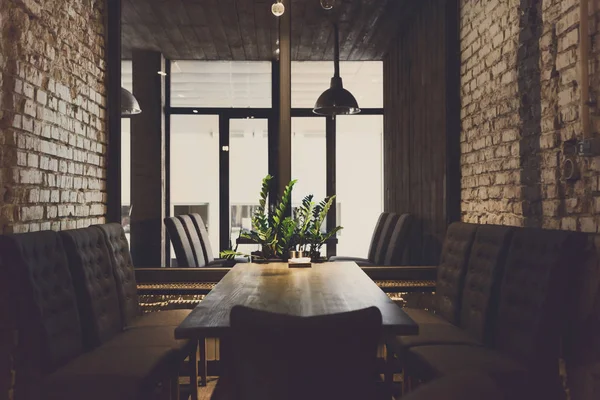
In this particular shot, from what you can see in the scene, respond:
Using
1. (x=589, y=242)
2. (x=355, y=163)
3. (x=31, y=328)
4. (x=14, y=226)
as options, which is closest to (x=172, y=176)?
(x=355, y=163)

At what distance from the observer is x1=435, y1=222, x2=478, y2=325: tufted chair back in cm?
273

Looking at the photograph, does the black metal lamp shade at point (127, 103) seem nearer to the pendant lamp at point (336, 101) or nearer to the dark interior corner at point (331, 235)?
the dark interior corner at point (331, 235)

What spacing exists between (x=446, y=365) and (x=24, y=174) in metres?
1.97

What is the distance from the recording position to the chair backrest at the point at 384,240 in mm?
4730

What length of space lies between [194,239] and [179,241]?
54 cm

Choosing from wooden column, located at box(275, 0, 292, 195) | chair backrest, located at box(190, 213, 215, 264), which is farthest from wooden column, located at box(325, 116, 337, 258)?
wooden column, located at box(275, 0, 292, 195)

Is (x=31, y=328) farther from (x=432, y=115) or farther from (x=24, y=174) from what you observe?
(x=432, y=115)

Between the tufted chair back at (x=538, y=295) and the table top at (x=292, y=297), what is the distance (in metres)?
0.51

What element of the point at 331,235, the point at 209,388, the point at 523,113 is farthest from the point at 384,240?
the point at 523,113

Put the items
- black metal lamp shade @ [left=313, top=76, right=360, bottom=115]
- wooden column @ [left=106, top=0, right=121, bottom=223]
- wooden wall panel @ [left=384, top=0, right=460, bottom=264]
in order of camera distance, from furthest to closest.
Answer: black metal lamp shade @ [left=313, top=76, right=360, bottom=115]
wooden wall panel @ [left=384, top=0, right=460, bottom=264]
wooden column @ [left=106, top=0, right=121, bottom=223]

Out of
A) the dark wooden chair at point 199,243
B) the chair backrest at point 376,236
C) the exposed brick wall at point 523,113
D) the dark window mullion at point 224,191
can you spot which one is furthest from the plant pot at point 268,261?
the dark window mullion at point 224,191

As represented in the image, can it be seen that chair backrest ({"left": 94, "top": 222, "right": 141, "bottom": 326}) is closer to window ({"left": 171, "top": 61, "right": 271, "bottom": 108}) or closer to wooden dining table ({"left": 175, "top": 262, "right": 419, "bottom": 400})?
wooden dining table ({"left": 175, "top": 262, "right": 419, "bottom": 400})

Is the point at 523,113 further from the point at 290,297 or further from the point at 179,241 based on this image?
the point at 179,241

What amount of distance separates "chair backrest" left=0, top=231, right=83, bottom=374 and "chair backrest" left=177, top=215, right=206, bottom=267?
2.48 meters
